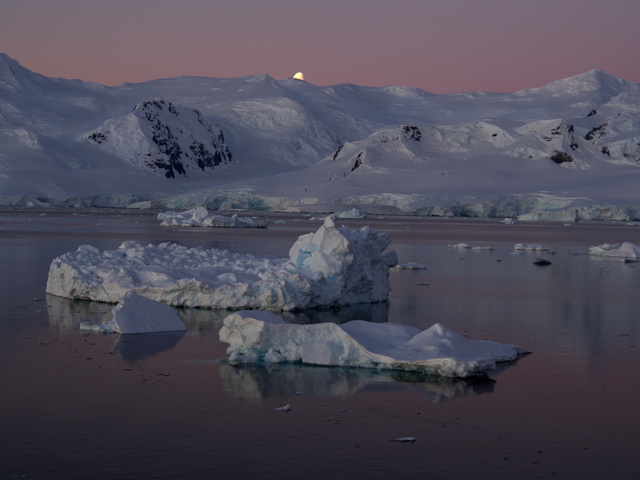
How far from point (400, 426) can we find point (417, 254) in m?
25.1

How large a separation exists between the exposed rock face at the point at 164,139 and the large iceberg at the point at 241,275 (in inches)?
4327

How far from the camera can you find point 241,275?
17.2m

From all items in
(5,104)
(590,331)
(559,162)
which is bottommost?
(590,331)

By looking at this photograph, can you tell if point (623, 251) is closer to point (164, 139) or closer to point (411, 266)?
point (411, 266)

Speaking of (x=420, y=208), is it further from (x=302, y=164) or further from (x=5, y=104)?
(x=5, y=104)

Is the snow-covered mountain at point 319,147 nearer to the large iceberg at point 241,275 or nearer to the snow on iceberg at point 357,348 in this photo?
the large iceberg at point 241,275

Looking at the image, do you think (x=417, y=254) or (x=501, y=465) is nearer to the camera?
(x=501, y=465)

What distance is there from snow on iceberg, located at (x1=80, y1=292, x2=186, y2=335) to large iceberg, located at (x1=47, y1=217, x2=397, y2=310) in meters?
1.89

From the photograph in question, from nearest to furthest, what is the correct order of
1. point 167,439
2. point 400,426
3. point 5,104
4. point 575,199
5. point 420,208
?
point 167,439, point 400,426, point 575,199, point 420,208, point 5,104

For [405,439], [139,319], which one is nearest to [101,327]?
[139,319]

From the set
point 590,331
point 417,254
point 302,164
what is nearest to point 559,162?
point 302,164

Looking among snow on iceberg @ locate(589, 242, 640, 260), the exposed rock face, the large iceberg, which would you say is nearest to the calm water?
the large iceberg

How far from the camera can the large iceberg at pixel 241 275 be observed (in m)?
16.4

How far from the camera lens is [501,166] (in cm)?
8850
